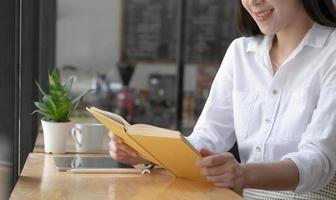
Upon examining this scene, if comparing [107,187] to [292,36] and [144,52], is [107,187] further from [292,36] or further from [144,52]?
[144,52]

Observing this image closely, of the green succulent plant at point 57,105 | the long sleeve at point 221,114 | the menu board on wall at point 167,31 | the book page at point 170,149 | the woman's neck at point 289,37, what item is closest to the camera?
the book page at point 170,149

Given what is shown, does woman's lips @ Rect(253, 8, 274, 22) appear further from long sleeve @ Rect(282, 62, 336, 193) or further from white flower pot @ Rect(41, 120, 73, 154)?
white flower pot @ Rect(41, 120, 73, 154)

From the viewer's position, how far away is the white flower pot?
2.20m

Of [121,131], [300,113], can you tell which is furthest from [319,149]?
[121,131]

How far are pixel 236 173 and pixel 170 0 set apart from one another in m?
5.68

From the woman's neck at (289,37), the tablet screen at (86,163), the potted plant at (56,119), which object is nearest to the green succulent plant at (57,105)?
the potted plant at (56,119)

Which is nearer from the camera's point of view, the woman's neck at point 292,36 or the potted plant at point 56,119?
the woman's neck at point 292,36

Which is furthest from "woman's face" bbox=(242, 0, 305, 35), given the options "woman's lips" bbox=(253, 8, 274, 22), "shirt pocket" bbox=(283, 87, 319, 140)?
"shirt pocket" bbox=(283, 87, 319, 140)

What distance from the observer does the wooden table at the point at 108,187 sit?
5.19 feet

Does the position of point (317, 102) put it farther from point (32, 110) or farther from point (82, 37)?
point (82, 37)

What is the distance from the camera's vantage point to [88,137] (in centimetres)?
229

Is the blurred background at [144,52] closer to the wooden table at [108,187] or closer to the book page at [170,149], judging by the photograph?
the wooden table at [108,187]

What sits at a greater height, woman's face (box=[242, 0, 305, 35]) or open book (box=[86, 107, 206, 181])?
woman's face (box=[242, 0, 305, 35])

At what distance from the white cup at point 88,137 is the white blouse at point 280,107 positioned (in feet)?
1.22
